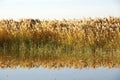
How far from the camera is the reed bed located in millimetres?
3945

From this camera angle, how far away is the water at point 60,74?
3.88 m

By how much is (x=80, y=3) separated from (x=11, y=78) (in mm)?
763

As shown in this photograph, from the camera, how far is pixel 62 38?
13.1 feet

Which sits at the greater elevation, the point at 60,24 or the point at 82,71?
the point at 60,24

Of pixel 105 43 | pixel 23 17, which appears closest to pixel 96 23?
pixel 105 43

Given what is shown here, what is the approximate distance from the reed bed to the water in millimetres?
101

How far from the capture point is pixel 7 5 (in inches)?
154

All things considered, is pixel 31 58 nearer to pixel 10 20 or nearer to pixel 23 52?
pixel 23 52

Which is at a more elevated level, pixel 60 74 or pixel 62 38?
pixel 62 38

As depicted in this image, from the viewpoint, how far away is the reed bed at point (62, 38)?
155 inches

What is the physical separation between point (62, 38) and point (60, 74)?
288mm

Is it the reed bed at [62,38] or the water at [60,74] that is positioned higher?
the reed bed at [62,38]

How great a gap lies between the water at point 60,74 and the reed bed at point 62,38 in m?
0.10

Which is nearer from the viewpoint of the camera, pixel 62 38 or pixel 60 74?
pixel 60 74
